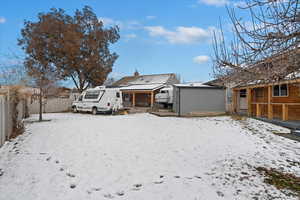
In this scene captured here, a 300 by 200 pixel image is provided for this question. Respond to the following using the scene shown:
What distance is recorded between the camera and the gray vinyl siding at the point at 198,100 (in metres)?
16.4

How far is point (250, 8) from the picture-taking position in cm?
344

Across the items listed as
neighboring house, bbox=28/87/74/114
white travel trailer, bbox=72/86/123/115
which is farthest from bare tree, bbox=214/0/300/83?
neighboring house, bbox=28/87/74/114

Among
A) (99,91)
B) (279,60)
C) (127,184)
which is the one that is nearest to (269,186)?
(279,60)

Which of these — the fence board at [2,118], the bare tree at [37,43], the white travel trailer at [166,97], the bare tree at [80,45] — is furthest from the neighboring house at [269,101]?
the bare tree at [37,43]

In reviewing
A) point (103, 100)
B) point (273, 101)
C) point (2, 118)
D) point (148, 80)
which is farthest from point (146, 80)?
point (2, 118)

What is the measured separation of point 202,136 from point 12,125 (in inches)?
302

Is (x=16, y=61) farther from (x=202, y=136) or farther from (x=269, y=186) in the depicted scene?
(x=269, y=186)

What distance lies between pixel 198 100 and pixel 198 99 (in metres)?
0.08

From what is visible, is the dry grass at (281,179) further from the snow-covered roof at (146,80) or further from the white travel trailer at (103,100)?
the snow-covered roof at (146,80)

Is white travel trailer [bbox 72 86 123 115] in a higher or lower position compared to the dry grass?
higher

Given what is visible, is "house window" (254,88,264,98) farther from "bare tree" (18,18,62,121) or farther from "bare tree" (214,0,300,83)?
"bare tree" (18,18,62,121)

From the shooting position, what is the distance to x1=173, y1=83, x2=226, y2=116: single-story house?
53.9ft

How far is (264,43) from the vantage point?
3346mm

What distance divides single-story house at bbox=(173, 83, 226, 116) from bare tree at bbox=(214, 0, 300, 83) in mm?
12118
